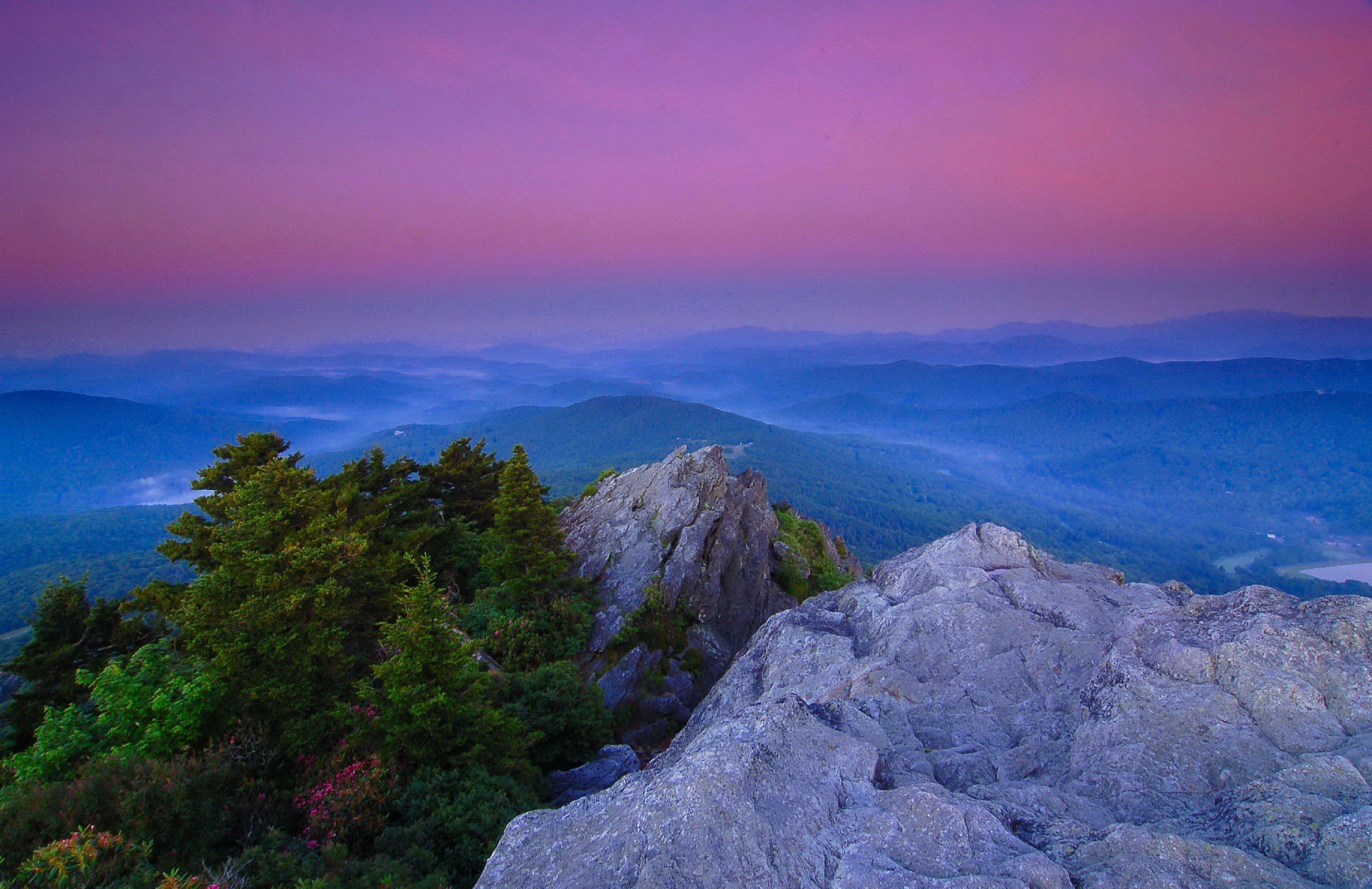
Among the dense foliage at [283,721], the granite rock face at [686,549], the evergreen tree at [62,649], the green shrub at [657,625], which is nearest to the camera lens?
the dense foliage at [283,721]

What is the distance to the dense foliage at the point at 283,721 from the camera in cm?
973

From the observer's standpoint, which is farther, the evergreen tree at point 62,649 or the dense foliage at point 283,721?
the evergreen tree at point 62,649

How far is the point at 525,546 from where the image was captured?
24.4 m

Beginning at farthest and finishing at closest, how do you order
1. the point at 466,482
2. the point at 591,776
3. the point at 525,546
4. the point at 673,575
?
the point at 466,482 → the point at 673,575 → the point at 525,546 → the point at 591,776

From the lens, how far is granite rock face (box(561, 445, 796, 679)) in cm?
2627

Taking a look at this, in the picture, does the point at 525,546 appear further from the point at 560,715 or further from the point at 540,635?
the point at 560,715

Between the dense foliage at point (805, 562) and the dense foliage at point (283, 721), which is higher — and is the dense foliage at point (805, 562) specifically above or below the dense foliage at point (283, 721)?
below

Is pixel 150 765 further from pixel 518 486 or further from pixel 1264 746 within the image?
pixel 1264 746

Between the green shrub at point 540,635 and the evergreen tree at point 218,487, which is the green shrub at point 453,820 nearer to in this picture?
the green shrub at point 540,635

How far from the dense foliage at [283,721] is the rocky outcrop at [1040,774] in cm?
521

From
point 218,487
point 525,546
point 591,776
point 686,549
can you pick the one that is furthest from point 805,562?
point 218,487

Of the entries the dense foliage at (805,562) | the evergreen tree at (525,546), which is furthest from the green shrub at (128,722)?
the dense foliage at (805,562)

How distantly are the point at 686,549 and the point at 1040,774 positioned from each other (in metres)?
20.2

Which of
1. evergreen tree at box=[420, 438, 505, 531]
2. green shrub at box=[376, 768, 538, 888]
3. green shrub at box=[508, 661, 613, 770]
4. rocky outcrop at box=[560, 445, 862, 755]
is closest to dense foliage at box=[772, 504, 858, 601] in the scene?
rocky outcrop at box=[560, 445, 862, 755]
